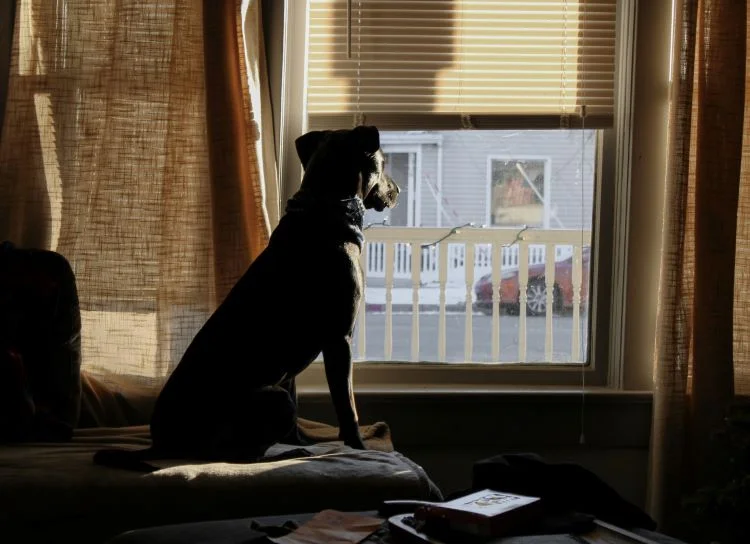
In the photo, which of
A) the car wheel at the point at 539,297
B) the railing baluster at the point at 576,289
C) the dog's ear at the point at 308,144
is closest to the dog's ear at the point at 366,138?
the dog's ear at the point at 308,144

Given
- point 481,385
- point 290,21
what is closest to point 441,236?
point 481,385

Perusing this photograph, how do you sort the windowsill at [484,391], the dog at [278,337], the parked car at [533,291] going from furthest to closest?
the parked car at [533,291]
the windowsill at [484,391]
the dog at [278,337]

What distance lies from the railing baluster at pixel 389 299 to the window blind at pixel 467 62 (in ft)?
4.11

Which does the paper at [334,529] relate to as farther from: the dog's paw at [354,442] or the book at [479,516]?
the dog's paw at [354,442]

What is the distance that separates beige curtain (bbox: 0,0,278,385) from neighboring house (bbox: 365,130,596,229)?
742 mm

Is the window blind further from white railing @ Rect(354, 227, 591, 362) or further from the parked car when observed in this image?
the parked car

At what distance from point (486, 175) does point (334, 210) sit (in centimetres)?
125

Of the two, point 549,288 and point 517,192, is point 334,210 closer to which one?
point 517,192

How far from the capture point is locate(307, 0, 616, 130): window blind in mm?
2857

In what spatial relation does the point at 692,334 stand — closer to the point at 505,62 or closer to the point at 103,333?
the point at 505,62

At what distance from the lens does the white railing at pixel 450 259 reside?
4238 millimetres

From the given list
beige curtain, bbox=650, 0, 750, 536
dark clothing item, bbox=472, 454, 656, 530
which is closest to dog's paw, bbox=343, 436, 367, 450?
dark clothing item, bbox=472, 454, 656, 530

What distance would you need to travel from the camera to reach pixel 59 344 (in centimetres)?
243

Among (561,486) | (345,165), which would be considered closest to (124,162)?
(345,165)
